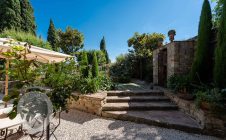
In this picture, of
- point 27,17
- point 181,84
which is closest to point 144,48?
point 181,84

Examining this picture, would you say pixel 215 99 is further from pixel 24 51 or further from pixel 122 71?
pixel 122 71

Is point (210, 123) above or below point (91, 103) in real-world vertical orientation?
below

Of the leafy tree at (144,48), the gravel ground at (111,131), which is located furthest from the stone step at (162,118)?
the leafy tree at (144,48)

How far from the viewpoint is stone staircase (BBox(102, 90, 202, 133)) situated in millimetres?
3847

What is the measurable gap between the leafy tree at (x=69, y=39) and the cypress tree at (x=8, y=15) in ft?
17.5

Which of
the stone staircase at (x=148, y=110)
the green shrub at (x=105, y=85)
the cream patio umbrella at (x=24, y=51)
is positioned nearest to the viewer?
the cream patio umbrella at (x=24, y=51)

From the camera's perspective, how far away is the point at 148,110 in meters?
4.84

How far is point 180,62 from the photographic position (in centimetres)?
586

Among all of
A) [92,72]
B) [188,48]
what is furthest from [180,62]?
[92,72]

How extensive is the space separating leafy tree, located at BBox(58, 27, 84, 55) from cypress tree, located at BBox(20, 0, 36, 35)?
3399 millimetres

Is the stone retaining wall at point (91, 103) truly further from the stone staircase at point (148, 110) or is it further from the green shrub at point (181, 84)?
the green shrub at point (181, 84)

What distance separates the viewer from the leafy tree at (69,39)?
2083 centimetres

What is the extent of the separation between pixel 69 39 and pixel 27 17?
547 cm

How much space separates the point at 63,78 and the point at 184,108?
377 centimetres
